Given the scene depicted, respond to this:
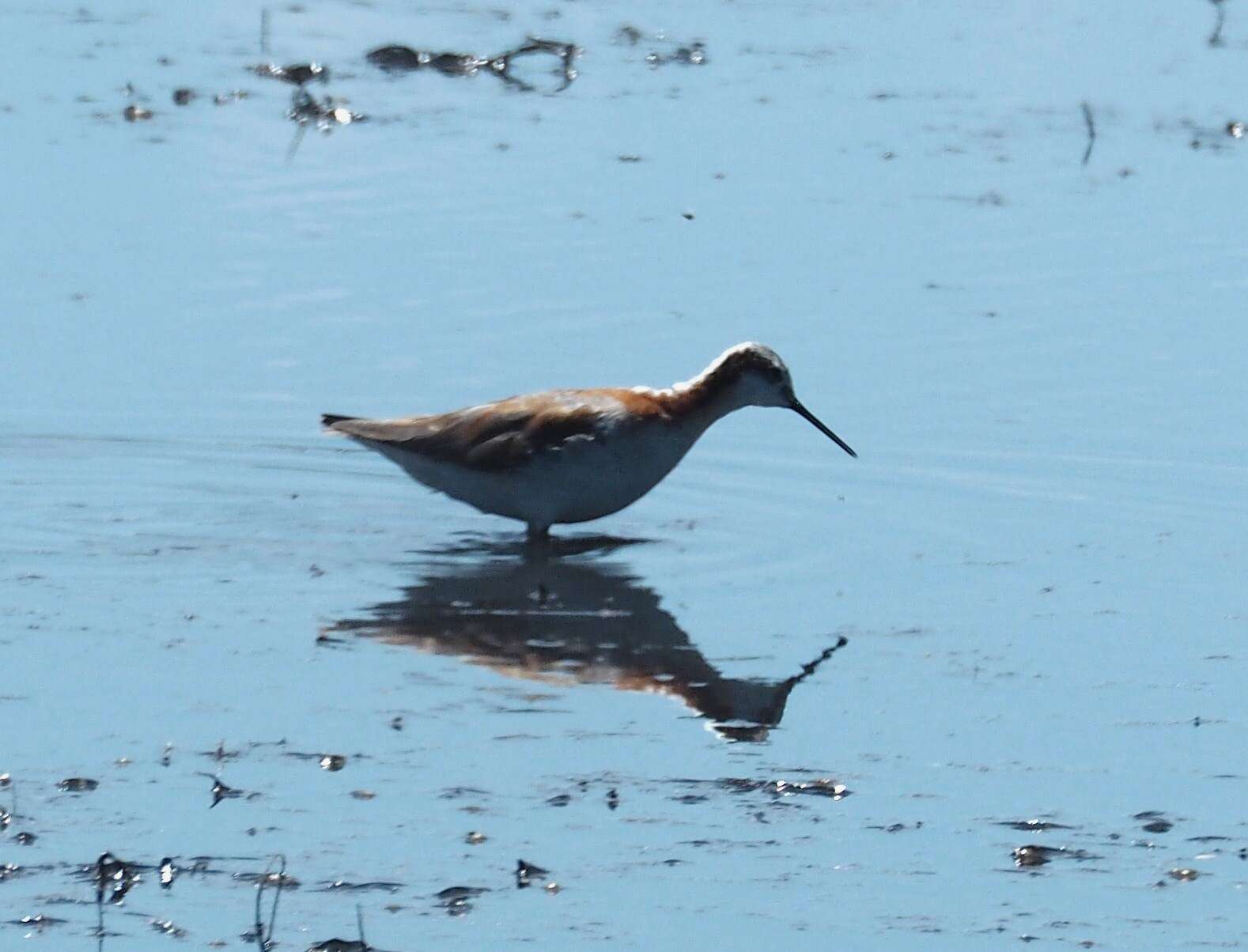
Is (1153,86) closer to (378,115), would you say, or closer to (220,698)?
(378,115)

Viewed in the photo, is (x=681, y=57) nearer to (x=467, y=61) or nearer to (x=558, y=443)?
(x=467, y=61)

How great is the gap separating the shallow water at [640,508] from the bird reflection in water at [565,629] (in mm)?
32

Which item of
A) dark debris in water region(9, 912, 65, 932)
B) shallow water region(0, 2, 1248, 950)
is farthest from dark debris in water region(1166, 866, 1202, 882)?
dark debris in water region(9, 912, 65, 932)

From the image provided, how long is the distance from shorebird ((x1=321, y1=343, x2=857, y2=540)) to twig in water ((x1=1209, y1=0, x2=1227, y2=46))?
12.2 metres

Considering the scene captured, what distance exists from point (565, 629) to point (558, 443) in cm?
157

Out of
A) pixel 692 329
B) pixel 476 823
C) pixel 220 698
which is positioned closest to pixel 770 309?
pixel 692 329

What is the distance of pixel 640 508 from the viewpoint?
11.8 meters

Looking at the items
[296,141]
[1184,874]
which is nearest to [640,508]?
[1184,874]

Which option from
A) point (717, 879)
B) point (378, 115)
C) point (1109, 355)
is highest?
point (378, 115)

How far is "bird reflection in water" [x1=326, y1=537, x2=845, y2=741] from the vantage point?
8.65m

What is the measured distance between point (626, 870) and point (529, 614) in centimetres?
Answer: 305

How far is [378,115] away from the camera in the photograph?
18.4 meters

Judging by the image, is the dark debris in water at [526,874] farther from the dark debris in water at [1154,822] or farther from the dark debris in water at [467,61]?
the dark debris in water at [467,61]

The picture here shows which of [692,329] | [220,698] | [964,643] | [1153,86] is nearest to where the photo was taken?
[220,698]
